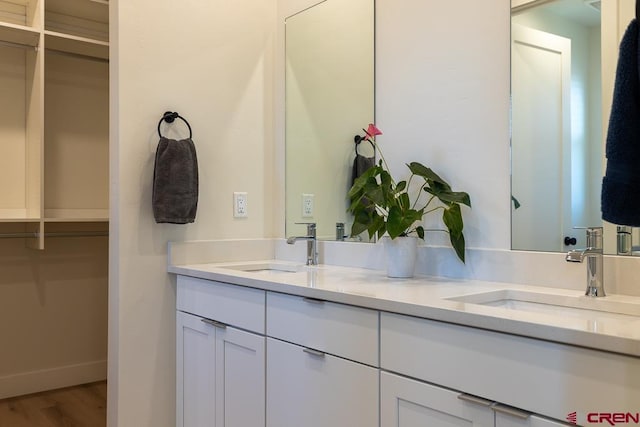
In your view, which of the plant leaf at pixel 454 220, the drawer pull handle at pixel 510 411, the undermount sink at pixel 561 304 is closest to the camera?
the drawer pull handle at pixel 510 411

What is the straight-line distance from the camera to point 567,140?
1.58 m

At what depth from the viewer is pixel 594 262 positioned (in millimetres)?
1411

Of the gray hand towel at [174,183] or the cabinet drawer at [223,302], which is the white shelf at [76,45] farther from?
the cabinet drawer at [223,302]

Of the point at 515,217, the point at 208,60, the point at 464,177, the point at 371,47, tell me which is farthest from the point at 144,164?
the point at 515,217

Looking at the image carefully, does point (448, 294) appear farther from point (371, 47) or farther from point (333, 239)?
point (371, 47)

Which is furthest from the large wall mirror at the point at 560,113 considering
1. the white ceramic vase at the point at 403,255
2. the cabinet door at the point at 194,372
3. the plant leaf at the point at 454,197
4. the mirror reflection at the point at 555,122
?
the cabinet door at the point at 194,372

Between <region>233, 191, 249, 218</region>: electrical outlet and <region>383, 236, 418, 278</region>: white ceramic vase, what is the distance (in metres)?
0.89

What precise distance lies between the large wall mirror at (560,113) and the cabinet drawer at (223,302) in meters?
0.85

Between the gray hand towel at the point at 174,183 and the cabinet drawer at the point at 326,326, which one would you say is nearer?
the cabinet drawer at the point at 326,326

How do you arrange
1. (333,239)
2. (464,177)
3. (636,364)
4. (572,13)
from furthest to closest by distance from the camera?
1. (333,239)
2. (464,177)
3. (572,13)
4. (636,364)

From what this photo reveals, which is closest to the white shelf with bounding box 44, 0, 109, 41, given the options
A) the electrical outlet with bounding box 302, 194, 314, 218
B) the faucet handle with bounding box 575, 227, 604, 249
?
the electrical outlet with bounding box 302, 194, 314, 218

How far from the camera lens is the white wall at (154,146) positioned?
2139 millimetres

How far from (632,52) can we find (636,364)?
527 mm

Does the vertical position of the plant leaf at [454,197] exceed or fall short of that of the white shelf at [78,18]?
it falls short
